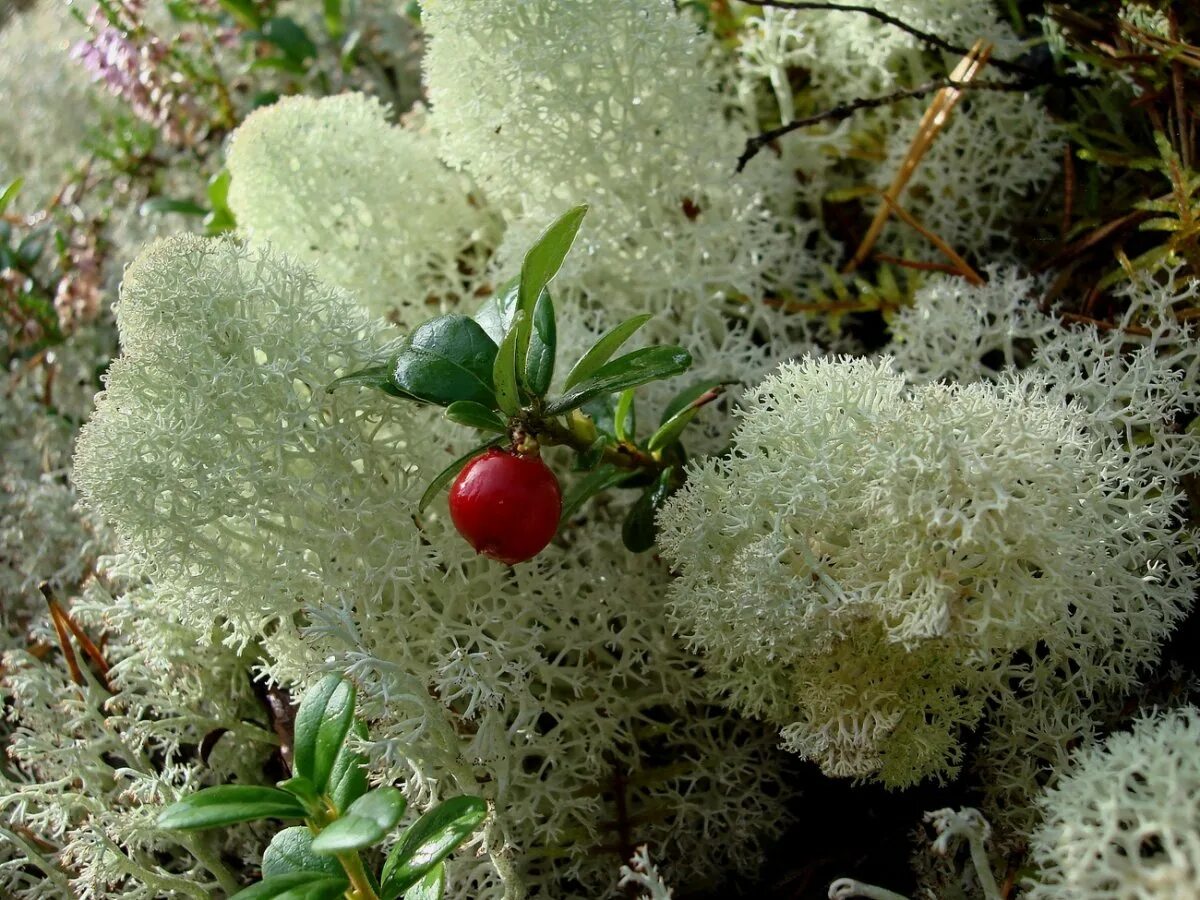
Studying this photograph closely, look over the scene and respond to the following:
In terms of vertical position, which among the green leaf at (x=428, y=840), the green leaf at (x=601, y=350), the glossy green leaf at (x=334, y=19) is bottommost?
the green leaf at (x=428, y=840)

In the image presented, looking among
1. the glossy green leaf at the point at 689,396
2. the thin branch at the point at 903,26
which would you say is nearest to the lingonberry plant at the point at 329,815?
the glossy green leaf at the point at 689,396

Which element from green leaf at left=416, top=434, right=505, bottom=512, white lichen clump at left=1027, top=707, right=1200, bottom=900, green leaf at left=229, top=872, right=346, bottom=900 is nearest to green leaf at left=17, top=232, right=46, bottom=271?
green leaf at left=416, top=434, right=505, bottom=512

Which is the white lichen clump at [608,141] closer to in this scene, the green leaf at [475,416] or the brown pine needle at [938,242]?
the brown pine needle at [938,242]

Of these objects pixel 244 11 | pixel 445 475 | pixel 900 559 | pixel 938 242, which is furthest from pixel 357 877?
pixel 244 11

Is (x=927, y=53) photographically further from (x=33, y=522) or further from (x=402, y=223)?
(x=33, y=522)

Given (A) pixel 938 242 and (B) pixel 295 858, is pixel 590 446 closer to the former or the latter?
(B) pixel 295 858

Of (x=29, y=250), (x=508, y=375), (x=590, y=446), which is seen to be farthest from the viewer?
(x=29, y=250)
